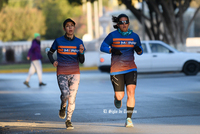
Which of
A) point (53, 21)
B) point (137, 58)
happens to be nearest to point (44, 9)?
point (53, 21)

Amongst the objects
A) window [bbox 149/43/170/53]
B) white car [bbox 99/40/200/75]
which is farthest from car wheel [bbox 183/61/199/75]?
window [bbox 149/43/170/53]

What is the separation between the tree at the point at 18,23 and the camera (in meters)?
60.6

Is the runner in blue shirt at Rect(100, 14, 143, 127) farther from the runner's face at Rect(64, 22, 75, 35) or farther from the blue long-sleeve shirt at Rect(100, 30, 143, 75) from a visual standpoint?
the runner's face at Rect(64, 22, 75, 35)

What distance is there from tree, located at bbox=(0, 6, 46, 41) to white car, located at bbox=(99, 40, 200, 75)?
143 ft

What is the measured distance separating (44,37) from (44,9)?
4.95 meters

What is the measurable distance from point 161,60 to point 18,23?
1773 inches

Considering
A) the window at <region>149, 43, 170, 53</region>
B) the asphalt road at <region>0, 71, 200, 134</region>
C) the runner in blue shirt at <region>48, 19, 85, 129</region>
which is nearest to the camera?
the asphalt road at <region>0, 71, 200, 134</region>

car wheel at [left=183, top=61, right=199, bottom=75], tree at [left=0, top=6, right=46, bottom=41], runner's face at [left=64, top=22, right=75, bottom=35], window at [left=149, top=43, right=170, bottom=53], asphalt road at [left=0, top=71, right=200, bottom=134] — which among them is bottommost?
asphalt road at [left=0, top=71, right=200, bottom=134]

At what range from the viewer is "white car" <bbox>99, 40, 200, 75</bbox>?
1894 centimetres

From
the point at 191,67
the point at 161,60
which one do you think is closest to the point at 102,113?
the point at 161,60

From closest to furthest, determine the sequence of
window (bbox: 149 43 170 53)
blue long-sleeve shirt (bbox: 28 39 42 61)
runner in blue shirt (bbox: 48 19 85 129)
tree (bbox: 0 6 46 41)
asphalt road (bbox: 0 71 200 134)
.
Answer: asphalt road (bbox: 0 71 200 134) → runner in blue shirt (bbox: 48 19 85 129) → blue long-sleeve shirt (bbox: 28 39 42 61) → window (bbox: 149 43 170 53) → tree (bbox: 0 6 46 41)

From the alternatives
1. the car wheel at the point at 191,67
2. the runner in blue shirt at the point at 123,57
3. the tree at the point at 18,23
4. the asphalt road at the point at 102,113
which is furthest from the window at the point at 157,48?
the tree at the point at 18,23

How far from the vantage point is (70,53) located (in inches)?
280

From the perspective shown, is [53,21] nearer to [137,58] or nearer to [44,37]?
[44,37]
